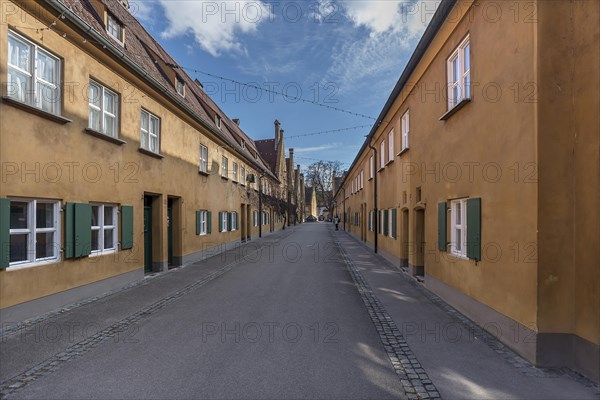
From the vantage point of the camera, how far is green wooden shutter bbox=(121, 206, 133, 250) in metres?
9.63

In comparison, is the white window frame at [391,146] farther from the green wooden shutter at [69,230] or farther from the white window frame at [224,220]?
the green wooden shutter at [69,230]

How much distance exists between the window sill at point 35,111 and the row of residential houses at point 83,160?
0.02 metres

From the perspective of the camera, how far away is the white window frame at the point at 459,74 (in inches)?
274

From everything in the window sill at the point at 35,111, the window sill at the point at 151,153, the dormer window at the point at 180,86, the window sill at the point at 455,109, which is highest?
the dormer window at the point at 180,86

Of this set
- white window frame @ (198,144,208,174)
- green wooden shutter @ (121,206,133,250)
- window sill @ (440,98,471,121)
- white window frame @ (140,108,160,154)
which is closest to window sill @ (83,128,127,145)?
white window frame @ (140,108,160,154)

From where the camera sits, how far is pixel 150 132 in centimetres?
1154

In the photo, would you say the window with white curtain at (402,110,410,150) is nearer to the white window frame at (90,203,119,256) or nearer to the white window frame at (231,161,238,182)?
the white window frame at (90,203,119,256)

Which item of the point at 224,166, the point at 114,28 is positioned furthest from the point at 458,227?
the point at 224,166

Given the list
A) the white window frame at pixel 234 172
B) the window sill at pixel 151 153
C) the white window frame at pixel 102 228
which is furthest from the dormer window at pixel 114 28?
the white window frame at pixel 234 172

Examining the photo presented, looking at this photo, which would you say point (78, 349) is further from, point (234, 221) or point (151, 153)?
point (234, 221)

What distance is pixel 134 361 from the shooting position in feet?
15.5

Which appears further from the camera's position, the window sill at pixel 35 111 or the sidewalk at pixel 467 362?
the window sill at pixel 35 111

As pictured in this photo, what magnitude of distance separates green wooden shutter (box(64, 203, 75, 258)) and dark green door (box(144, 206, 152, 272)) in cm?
420

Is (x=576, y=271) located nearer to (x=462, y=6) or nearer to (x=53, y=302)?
(x=462, y=6)
